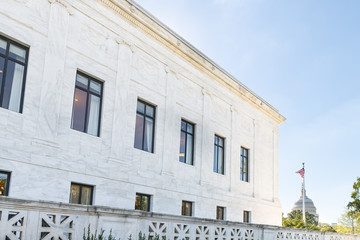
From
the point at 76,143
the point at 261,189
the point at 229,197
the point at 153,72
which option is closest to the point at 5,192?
the point at 76,143

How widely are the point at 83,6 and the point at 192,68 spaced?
28.5 feet

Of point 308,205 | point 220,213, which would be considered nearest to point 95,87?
point 220,213

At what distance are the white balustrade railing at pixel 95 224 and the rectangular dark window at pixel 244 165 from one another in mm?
12545

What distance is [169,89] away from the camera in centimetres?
2167

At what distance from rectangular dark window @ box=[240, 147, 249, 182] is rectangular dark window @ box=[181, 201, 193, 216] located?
6.98 meters

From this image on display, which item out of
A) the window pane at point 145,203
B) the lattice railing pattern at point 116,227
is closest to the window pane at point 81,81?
the window pane at point 145,203

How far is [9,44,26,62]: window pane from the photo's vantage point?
14.4 meters

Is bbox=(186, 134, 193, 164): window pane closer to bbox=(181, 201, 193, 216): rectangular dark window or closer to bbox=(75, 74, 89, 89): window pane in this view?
bbox=(181, 201, 193, 216): rectangular dark window

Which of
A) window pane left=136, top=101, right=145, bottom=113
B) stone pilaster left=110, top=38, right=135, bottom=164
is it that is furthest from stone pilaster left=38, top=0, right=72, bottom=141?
window pane left=136, top=101, right=145, bottom=113

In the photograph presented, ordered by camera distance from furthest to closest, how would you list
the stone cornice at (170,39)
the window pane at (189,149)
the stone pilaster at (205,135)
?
the stone pilaster at (205,135) → the window pane at (189,149) → the stone cornice at (170,39)

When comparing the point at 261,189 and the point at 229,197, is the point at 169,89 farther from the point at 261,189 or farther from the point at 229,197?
the point at 261,189

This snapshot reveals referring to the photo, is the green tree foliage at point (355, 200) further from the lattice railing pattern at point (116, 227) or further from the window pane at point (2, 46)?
the window pane at point (2, 46)

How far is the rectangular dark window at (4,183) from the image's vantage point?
13414 millimetres

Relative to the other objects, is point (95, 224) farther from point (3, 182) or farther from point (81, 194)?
point (81, 194)
